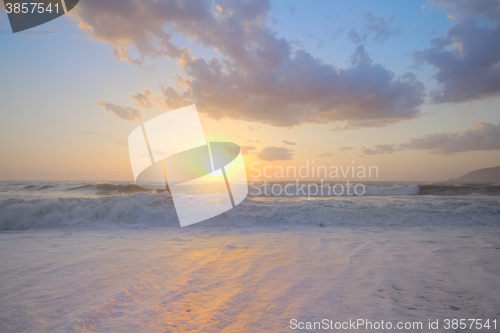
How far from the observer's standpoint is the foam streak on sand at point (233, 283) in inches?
89.5

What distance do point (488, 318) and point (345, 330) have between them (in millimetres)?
1660

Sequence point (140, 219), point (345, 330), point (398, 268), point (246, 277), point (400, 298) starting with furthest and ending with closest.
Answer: point (140, 219), point (398, 268), point (246, 277), point (400, 298), point (345, 330)

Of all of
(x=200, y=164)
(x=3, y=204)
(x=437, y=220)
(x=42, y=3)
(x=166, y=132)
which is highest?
(x=42, y=3)

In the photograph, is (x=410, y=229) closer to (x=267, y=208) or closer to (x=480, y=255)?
(x=480, y=255)

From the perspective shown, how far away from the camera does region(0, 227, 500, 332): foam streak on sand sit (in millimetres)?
2273

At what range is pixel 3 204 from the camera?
7773mm

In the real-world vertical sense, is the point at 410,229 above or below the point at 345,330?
below

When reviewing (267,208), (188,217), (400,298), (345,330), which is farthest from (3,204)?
(400,298)

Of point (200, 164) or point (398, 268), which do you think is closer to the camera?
point (398, 268)

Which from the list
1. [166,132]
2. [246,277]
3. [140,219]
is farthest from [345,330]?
[140,219]

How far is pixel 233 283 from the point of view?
10.2 feet

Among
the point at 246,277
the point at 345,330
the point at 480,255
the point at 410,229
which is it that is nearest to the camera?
the point at 345,330

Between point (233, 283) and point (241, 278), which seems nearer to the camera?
point (233, 283)

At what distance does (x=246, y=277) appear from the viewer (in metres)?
3.35
